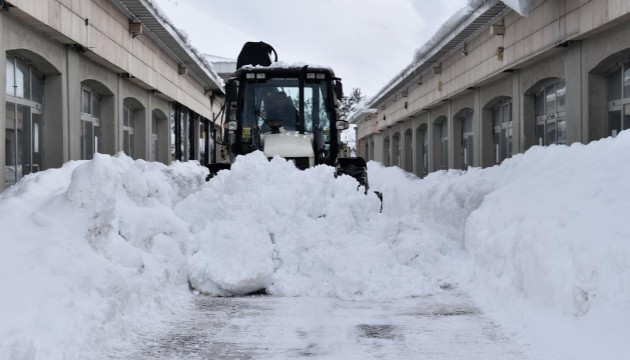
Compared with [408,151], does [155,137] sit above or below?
above

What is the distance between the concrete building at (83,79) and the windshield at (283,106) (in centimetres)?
208

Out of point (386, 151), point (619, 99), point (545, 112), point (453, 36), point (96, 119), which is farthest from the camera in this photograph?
point (386, 151)

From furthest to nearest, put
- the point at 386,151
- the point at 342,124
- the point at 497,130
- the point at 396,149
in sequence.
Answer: the point at 386,151 < the point at 396,149 < the point at 497,130 < the point at 342,124

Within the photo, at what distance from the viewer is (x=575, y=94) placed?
520 inches

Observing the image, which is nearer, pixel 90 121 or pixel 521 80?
pixel 90 121

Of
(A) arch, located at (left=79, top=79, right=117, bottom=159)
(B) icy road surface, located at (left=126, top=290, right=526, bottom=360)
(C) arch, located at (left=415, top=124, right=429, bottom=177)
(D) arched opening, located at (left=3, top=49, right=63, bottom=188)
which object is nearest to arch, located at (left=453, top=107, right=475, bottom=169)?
(C) arch, located at (left=415, top=124, right=429, bottom=177)

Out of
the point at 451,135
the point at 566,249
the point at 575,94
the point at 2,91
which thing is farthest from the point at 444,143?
the point at 566,249

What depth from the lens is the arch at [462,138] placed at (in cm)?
2412

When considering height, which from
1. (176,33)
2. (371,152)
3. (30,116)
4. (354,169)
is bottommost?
(354,169)

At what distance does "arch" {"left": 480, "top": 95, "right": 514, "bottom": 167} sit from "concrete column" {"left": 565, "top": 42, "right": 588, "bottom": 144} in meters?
5.36

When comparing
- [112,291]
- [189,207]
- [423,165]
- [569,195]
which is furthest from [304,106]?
[423,165]

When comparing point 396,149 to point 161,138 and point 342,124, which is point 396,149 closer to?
point 161,138

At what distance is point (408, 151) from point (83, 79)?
23927 mm

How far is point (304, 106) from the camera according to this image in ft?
40.4
